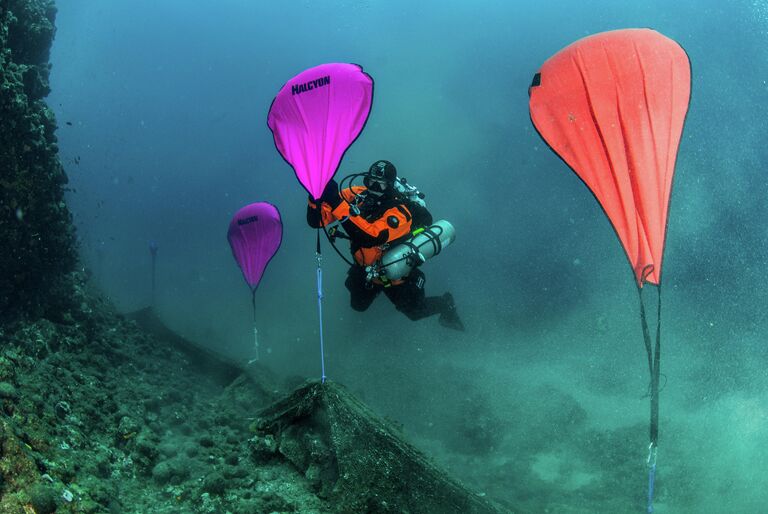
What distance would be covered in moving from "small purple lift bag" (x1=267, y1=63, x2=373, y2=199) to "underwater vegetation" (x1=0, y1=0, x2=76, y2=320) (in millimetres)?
4123

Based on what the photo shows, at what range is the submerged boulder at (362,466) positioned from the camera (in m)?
3.33

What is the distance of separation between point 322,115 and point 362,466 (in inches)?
136

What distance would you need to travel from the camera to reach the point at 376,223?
20.9 feet

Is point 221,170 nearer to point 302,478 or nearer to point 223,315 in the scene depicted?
point 223,315

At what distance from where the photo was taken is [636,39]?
3.75 m

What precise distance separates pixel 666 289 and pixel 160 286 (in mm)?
37880

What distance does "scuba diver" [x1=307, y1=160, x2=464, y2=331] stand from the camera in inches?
241

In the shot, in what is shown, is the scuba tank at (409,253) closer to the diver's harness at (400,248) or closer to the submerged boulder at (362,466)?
the diver's harness at (400,248)

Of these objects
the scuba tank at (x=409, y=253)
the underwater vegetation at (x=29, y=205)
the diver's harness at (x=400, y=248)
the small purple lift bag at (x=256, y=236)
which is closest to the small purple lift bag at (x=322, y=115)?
the diver's harness at (x=400, y=248)

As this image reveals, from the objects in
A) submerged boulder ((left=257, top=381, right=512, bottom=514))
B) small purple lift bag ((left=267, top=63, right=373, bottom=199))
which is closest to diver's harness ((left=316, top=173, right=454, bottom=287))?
small purple lift bag ((left=267, top=63, right=373, bottom=199))

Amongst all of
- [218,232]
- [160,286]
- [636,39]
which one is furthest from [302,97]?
[218,232]

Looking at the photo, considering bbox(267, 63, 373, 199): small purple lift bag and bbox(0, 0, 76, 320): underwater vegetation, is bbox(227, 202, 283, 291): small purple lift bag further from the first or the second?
bbox(267, 63, 373, 199): small purple lift bag

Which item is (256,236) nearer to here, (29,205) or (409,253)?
(29,205)

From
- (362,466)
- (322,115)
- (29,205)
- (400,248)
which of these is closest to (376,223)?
(400,248)
